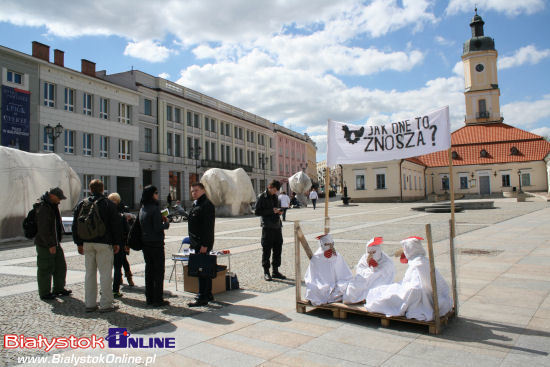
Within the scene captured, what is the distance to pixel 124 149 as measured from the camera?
39.3 metres

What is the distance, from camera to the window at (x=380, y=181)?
46281 millimetres

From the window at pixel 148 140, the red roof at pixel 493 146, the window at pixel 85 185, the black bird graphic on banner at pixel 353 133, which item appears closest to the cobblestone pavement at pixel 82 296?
the black bird graphic on banner at pixel 353 133

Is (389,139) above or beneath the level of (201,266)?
above

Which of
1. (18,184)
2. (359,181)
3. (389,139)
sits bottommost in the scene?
(389,139)

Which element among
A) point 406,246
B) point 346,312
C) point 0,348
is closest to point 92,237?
point 0,348

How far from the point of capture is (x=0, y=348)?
4324 mm

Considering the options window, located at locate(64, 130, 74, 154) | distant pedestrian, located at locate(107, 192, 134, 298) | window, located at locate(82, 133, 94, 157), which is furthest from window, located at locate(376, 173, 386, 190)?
distant pedestrian, located at locate(107, 192, 134, 298)

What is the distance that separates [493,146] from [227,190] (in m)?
41.2

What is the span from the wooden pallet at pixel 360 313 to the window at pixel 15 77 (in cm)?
3208

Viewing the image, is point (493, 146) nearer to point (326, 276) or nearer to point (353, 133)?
point (353, 133)

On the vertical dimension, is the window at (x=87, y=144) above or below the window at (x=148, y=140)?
below

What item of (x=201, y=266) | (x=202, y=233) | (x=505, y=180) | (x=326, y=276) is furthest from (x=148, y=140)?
(x=505, y=180)

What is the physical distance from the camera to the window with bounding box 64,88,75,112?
33.8 metres

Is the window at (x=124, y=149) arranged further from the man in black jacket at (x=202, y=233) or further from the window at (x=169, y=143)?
the man in black jacket at (x=202, y=233)
